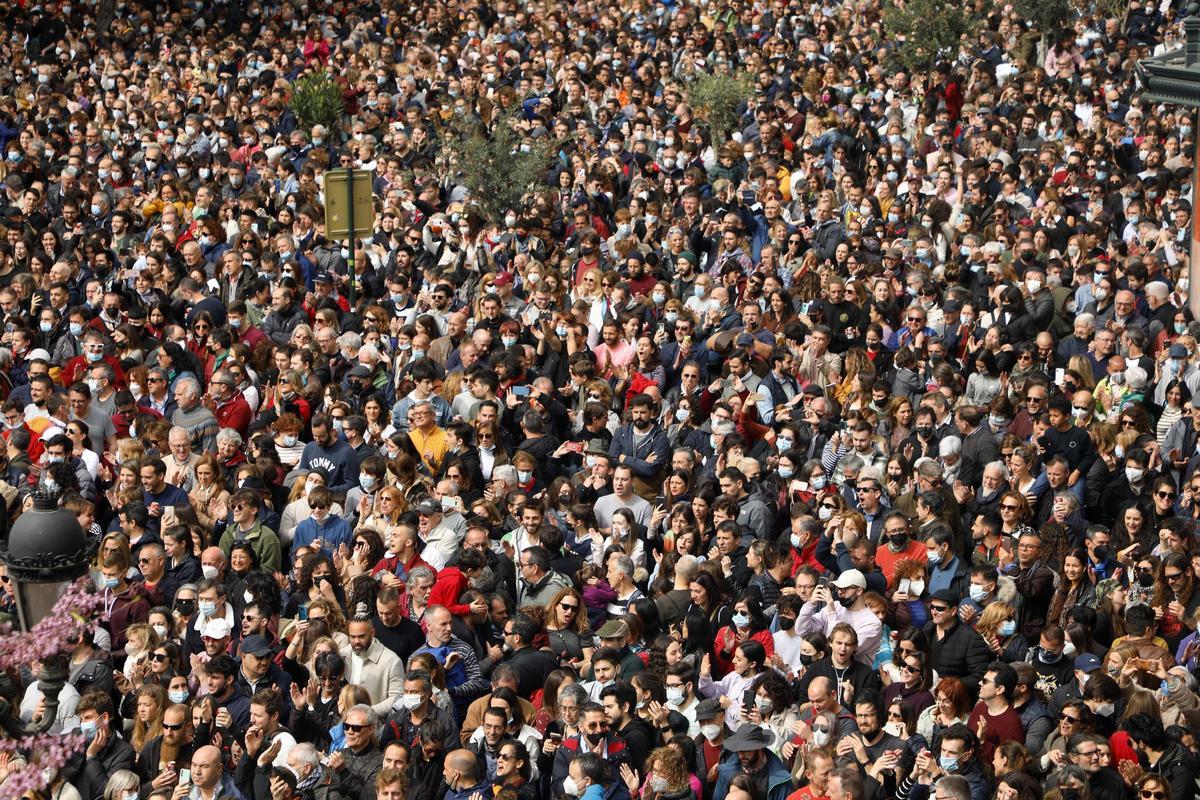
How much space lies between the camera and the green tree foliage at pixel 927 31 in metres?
25.4

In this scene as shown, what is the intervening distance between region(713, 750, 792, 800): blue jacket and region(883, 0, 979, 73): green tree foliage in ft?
53.2

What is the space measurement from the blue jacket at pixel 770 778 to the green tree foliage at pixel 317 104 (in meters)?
16.5

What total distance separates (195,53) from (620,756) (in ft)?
67.3

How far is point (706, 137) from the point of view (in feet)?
77.5

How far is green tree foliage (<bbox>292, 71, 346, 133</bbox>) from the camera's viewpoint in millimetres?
25875

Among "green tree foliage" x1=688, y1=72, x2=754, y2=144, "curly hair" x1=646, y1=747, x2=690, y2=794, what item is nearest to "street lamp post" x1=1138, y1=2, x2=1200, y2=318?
"curly hair" x1=646, y1=747, x2=690, y2=794

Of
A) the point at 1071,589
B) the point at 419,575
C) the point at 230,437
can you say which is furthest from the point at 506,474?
the point at 1071,589

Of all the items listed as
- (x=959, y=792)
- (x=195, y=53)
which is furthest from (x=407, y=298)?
(x=195, y=53)

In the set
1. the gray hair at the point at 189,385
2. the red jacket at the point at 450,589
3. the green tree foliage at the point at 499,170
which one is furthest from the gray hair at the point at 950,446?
the green tree foliage at the point at 499,170

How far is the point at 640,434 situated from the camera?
15273 millimetres

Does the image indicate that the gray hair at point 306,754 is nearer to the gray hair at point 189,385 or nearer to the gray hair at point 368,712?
the gray hair at point 368,712

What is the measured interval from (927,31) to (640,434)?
1190 cm

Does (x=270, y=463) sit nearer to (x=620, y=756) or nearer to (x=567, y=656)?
(x=567, y=656)

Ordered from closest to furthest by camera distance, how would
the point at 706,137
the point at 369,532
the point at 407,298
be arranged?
the point at 369,532 → the point at 407,298 → the point at 706,137
